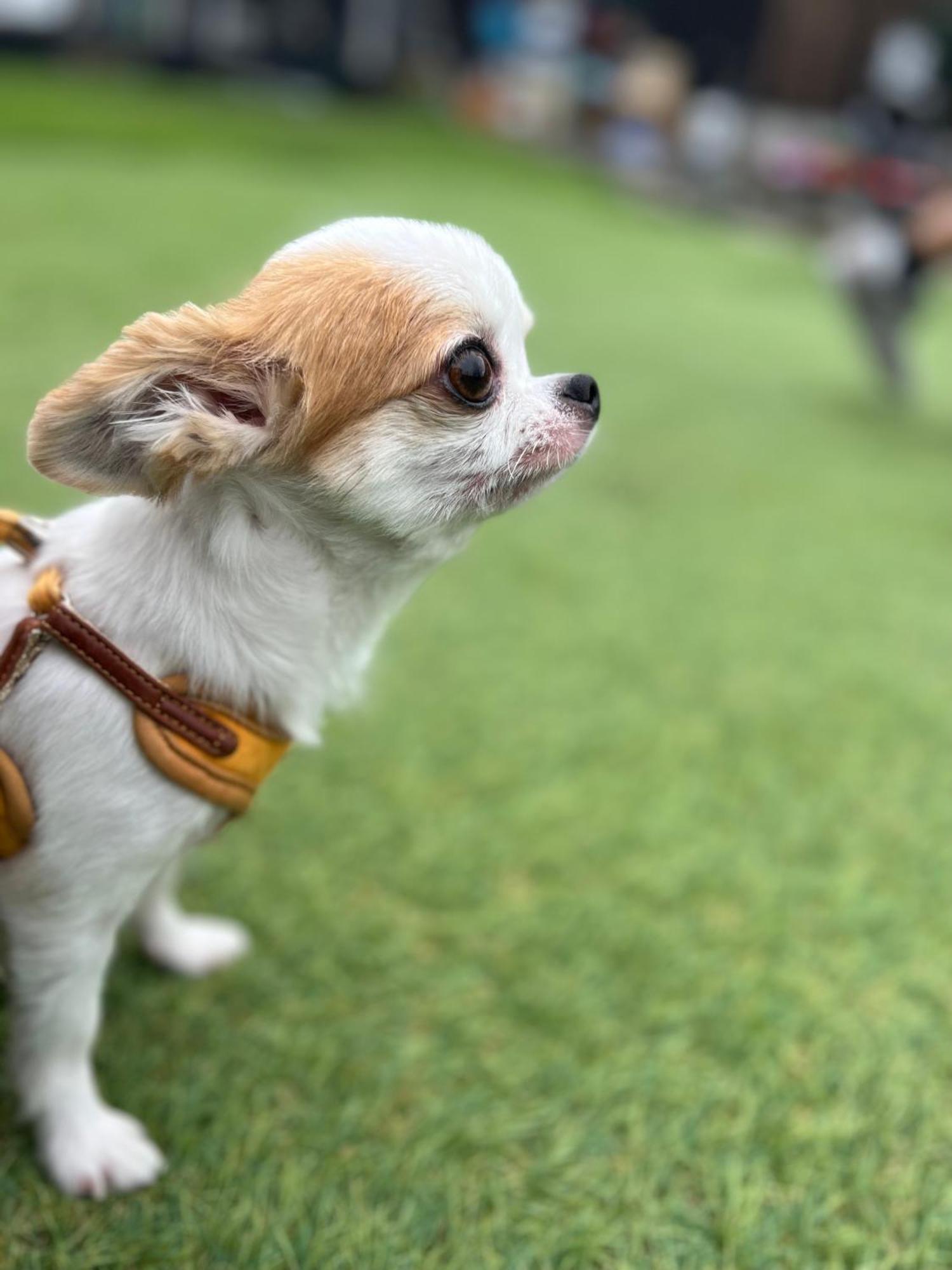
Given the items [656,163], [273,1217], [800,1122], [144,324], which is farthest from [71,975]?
[656,163]

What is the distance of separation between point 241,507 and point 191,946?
0.79 meters

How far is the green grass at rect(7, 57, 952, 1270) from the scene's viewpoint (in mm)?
1253

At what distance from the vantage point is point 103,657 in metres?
1.06

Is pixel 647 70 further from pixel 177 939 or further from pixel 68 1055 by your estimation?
pixel 68 1055

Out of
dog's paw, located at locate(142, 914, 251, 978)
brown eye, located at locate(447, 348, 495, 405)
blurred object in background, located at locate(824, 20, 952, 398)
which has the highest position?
brown eye, located at locate(447, 348, 495, 405)

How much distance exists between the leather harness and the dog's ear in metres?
0.15

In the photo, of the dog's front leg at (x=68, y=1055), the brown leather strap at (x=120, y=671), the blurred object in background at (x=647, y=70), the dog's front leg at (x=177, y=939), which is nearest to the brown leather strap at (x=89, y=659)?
the brown leather strap at (x=120, y=671)

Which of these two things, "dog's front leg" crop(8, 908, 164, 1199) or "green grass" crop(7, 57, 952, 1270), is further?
"green grass" crop(7, 57, 952, 1270)

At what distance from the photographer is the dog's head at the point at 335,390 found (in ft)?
3.17

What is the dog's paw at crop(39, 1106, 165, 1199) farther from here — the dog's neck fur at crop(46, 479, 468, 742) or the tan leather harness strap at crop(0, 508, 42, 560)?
the tan leather harness strap at crop(0, 508, 42, 560)

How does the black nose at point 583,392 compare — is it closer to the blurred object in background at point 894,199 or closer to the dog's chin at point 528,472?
the dog's chin at point 528,472

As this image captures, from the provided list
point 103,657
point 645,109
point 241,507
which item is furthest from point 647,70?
point 103,657

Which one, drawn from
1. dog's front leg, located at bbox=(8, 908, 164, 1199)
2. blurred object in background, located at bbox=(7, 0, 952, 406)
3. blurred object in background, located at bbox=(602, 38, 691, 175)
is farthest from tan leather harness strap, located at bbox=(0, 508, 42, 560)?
blurred object in background, located at bbox=(602, 38, 691, 175)

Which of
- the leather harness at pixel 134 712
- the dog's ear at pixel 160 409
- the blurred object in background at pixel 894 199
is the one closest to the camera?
the dog's ear at pixel 160 409
